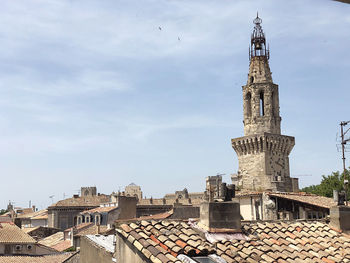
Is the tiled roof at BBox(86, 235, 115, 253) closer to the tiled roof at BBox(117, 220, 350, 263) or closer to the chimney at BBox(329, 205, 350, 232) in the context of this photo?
the tiled roof at BBox(117, 220, 350, 263)

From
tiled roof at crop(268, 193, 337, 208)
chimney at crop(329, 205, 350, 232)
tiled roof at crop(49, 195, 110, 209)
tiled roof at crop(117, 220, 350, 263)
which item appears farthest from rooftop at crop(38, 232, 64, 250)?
tiled roof at crop(117, 220, 350, 263)

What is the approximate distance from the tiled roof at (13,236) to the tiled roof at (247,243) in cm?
3398

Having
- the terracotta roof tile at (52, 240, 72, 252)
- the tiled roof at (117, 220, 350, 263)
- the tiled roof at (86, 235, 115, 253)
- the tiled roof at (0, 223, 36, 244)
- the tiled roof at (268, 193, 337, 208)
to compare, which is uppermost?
the tiled roof at (268, 193, 337, 208)

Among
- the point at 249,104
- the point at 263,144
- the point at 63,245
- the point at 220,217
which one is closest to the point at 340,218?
the point at 220,217

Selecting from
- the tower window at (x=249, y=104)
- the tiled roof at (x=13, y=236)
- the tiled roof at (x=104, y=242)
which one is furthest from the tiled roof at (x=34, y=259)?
the tower window at (x=249, y=104)

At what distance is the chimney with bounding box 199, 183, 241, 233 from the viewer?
1260cm

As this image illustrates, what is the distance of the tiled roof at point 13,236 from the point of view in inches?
1702

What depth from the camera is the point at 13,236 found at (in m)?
44.2

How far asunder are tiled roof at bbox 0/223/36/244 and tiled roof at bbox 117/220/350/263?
111 ft

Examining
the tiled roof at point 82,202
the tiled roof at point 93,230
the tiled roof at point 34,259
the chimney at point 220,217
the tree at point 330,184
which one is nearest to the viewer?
the chimney at point 220,217

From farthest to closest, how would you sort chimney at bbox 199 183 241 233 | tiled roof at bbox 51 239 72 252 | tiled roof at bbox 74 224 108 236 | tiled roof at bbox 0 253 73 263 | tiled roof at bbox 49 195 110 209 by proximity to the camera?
tiled roof at bbox 49 195 110 209 < tiled roof at bbox 51 239 72 252 < tiled roof at bbox 0 253 73 263 < tiled roof at bbox 74 224 108 236 < chimney at bbox 199 183 241 233

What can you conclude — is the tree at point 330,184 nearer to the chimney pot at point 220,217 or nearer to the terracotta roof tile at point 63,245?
the terracotta roof tile at point 63,245

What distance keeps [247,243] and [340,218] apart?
13.5 ft

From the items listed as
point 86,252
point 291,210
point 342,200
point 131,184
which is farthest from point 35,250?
point 131,184
